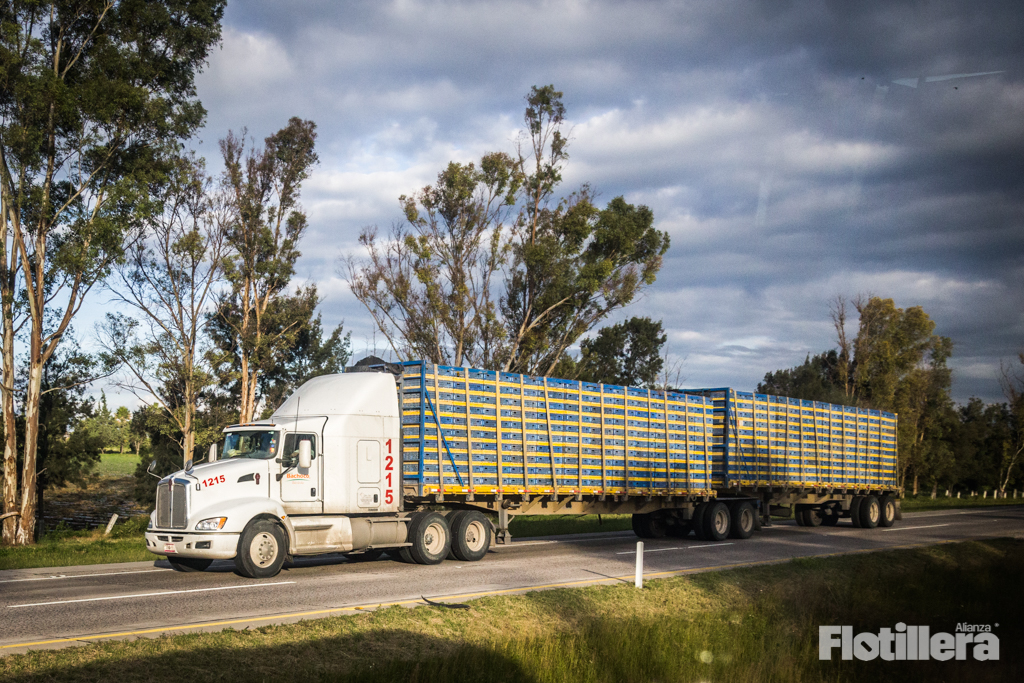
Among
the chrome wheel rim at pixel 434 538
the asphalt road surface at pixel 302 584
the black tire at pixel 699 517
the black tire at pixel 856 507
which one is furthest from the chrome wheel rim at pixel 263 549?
the black tire at pixel 856 507

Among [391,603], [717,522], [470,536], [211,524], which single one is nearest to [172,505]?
[211,524]

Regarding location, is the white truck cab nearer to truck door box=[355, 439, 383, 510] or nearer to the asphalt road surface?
truck door box=[355, 439, 383, 510]

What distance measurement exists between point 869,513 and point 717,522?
9014mm

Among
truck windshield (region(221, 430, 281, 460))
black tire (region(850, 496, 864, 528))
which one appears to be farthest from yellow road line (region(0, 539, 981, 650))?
black tire (region(850, 496, 864, 528))

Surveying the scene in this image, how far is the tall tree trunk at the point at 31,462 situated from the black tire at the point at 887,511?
2855cm

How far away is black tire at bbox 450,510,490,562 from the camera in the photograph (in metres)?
17.6

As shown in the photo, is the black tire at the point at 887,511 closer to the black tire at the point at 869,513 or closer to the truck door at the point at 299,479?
the black tire at the point at 869,513

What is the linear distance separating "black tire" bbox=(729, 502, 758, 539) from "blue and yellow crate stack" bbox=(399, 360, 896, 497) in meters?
0.69

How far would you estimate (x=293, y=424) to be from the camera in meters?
16.0

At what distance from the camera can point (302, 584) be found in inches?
556

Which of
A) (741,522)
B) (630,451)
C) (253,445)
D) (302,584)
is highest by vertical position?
(253,445)

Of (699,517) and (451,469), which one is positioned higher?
(451,469)

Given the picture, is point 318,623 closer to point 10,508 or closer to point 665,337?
point 10,508

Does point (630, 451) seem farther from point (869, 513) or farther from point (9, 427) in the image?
point (9, 427)
